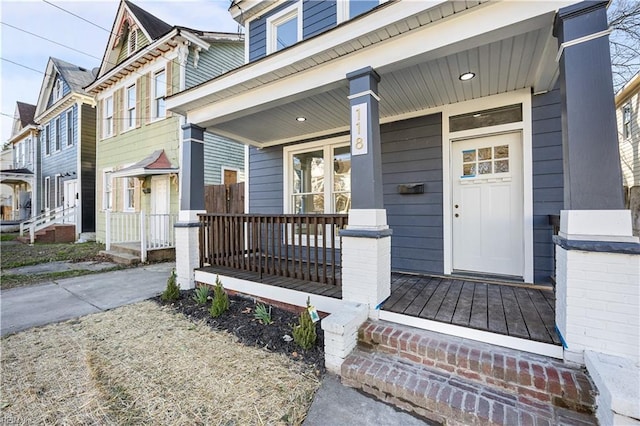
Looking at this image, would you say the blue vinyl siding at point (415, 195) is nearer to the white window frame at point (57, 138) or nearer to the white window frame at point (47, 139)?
the white window frame at point (57, 138)

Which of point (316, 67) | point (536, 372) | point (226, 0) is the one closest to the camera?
point (536, 372)

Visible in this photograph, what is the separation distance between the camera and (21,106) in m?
16.5

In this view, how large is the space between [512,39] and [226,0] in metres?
5.73

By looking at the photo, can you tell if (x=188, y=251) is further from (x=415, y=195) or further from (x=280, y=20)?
(x=280, y=20)

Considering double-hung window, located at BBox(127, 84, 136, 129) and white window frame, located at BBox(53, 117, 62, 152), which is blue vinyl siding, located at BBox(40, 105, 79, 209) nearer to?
white window frame, located at BBox(53, 117, 62, 152)

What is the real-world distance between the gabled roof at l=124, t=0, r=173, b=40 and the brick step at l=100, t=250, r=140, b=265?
19.6 ft

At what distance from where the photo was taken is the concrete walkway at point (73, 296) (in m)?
3.57

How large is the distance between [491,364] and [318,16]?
5.22m

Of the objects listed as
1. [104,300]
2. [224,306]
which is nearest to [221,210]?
[104,300]

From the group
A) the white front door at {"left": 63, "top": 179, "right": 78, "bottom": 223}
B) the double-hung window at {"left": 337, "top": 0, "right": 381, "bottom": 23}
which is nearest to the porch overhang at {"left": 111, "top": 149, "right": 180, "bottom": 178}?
the double-hung window at {"left": 337, "top": 0, "right": 381, "bottom": 23}

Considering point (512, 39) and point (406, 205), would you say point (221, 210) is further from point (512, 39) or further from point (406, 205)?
point (512, 39)

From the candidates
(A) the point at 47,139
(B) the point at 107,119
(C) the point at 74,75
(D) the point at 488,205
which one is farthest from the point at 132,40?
(D) the point at 488,205

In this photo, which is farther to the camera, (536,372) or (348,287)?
(348,287)

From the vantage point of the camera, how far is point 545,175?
10.7 feet
